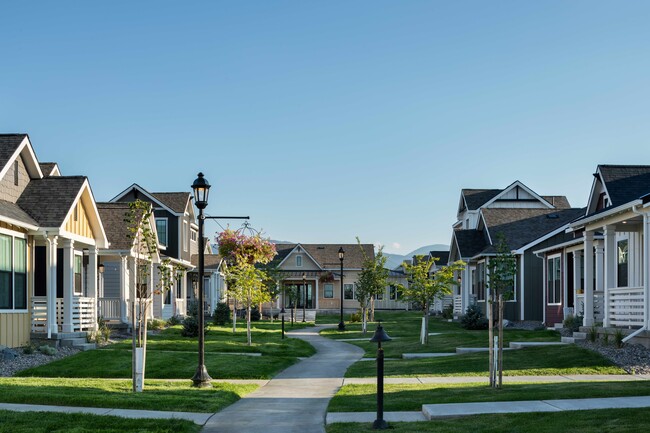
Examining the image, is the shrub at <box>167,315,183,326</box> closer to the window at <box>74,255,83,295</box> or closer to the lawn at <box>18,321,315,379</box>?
the window at <box>74,255,83,295</box>

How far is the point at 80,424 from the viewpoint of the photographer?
38.5ft

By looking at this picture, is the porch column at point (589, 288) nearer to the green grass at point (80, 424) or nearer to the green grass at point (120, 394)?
the green grass at point (120, 394)

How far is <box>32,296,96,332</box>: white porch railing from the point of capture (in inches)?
975

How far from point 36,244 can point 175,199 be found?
21225 mm

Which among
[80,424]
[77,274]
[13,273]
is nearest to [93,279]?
[77,274]

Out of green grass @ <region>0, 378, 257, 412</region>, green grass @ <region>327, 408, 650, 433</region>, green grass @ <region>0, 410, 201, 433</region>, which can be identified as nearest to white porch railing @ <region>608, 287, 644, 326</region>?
green grass @ <region>327, 408, 650, 433</region>

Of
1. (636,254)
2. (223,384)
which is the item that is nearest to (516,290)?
(636,254)

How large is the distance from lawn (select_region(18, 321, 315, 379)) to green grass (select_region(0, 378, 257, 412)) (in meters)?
1.92

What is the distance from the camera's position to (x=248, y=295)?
99.3 ft

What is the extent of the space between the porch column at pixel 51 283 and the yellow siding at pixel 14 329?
0.65 metres

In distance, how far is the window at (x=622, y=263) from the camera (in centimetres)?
2617

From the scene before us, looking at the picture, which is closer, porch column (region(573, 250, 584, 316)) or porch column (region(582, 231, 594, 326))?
porch column (region(582, 231, 594, 326))

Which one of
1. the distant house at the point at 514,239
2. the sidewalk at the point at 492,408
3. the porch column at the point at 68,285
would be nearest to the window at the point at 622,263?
the distant house at the point at 514,239

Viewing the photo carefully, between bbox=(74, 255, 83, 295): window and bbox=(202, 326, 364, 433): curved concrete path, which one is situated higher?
bbox=(74, 255, 83, 295): window
